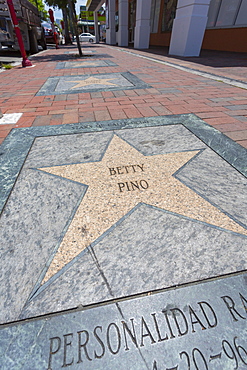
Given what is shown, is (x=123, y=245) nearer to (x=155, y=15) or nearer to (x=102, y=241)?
(x=102, y=241)

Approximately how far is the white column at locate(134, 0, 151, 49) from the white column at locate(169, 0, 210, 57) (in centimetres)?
474

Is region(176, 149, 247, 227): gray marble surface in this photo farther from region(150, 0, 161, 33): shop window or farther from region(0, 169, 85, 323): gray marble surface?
region(150, 0, 161, 33): shop window

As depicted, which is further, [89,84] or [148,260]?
[89,84]

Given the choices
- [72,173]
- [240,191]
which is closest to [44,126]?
[72,173]

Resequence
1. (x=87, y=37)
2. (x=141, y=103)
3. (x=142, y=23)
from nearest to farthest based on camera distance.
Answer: (x=141, y=103), (x=142, y=23), (x=87, y=37)

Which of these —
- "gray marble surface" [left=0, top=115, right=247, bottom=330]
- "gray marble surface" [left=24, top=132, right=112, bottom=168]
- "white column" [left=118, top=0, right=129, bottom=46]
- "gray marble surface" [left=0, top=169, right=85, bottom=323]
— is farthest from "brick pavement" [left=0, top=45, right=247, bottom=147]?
"white column" [left=118, top=0, right=129, bottom=46]

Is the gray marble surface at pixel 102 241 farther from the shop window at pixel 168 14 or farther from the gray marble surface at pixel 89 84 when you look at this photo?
the shop window at pixel 168 14

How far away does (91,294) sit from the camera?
105 centimetres

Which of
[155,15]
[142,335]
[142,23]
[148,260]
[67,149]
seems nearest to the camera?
[142,335]

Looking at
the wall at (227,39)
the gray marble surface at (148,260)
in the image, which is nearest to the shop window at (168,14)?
the wall at (227,39)

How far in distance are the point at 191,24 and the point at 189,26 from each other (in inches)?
3.6

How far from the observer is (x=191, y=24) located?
807cm

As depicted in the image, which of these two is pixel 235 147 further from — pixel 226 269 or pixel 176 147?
pixel 226 269

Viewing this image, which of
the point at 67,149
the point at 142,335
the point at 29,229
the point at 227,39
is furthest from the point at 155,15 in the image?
the point at 142,335
